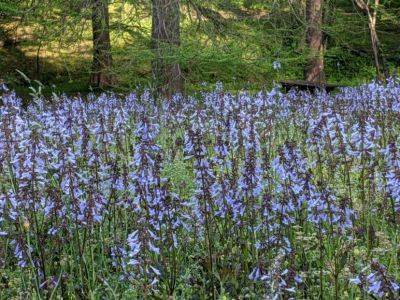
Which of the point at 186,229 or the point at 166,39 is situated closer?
the point at 186,229

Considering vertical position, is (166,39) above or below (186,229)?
above

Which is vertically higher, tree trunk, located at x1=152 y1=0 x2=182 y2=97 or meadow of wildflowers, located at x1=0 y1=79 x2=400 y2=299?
tree trunk, located at x1=152 y1=0 x2=182 y2=97

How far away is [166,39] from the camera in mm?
10758

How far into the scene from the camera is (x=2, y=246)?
3.61 metres

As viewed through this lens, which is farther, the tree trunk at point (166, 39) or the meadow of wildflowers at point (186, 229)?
the tree trunk at point (166, 39)

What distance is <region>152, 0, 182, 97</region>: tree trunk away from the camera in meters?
10.3

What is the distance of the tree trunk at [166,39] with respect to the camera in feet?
33.7

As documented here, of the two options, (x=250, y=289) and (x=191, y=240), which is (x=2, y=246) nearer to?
(x=191, y=240)

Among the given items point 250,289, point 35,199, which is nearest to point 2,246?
point 35,199

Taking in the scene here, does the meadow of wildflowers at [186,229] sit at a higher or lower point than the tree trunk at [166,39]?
lower

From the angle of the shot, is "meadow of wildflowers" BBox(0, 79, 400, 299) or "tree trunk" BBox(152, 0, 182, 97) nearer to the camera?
"meadow of wildflowers" BBox(0, 79, 400, 299)

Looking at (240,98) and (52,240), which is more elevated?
(240,98)

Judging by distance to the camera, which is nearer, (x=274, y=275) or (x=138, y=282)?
(x=274, y=275)

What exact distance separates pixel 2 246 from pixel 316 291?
1.98 meters
